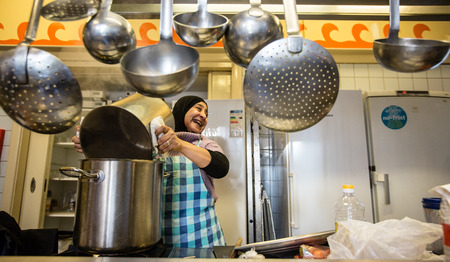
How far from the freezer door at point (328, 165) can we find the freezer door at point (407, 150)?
10 centimetres

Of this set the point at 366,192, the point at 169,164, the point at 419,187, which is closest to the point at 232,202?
the point at 169,164

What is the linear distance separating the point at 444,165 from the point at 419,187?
0.24 meters

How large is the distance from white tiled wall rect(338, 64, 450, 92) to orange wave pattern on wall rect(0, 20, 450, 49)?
34 centimetres

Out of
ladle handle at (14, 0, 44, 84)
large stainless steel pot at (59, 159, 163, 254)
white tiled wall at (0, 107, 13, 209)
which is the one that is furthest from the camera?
white tiled wall at (0, 107, 13, 209)

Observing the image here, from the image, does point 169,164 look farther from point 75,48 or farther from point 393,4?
point 75,48

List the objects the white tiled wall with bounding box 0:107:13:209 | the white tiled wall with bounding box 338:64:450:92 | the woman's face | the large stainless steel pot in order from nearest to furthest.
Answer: the large stainless steel pot → the woman's face → the white tiled wall with bounding box 0:107:13:209 → the white tiled wall with bounding box 338:64:450:92


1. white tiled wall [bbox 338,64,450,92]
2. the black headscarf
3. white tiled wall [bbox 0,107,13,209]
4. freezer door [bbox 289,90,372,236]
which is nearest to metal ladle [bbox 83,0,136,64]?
the black headscarf

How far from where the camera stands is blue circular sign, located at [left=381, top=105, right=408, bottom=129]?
1720 mm

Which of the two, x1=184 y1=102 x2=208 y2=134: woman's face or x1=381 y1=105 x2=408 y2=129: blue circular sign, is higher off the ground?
x1=381 y1=105 x2=408 y2=129: blue circular sign

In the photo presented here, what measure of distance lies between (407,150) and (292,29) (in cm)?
170

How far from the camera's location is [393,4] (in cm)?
49

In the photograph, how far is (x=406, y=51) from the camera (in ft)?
1.63

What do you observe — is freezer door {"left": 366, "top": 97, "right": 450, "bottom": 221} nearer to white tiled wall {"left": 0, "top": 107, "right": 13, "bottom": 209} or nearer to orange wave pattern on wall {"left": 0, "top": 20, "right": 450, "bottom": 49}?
orange wave pattern on wall {"left": 0, "top": 20, "right": 450, "bottom": 49}

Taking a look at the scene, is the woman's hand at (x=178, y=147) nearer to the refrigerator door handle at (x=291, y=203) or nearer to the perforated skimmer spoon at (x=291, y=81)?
the perforated skimmer spoon at (x=291, y=81)
